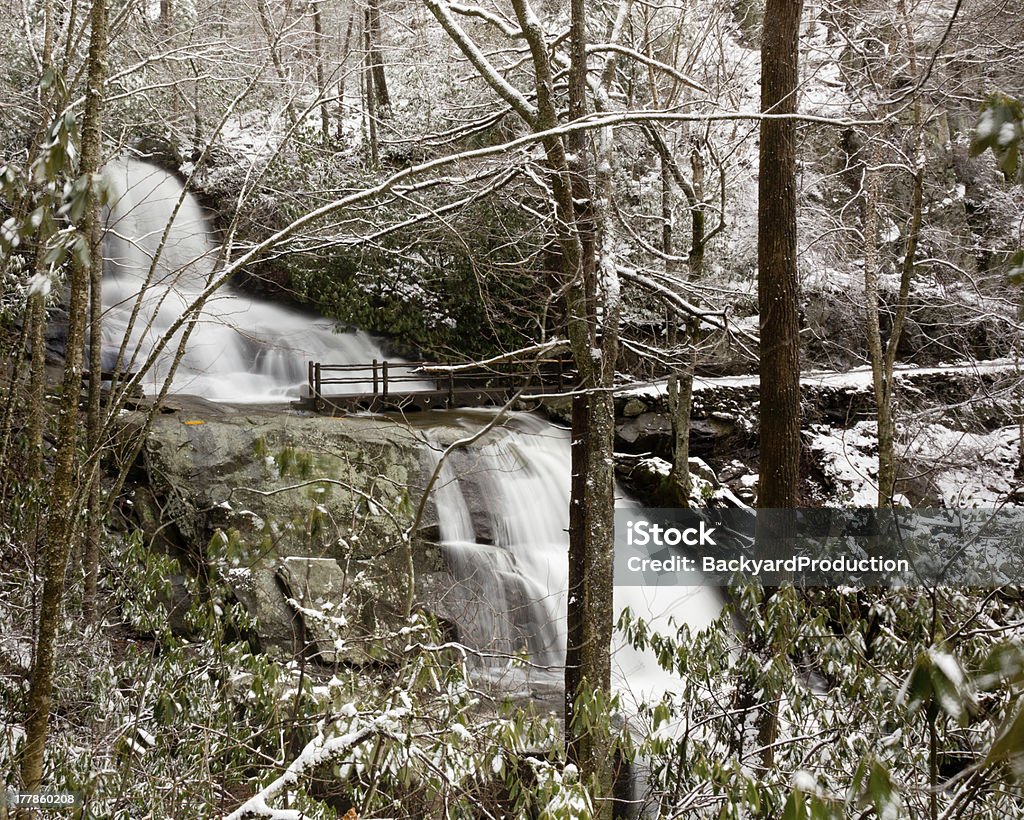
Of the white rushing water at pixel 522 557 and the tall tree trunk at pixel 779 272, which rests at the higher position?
the tall tree trunk at pixel 779 272

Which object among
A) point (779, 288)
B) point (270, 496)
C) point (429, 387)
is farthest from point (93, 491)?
point (429, 387)

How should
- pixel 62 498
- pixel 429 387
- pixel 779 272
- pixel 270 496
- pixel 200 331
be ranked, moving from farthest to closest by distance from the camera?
1. pixel 429 387
2. pixel 200 331
3. pixel 270 496
4. pixel 779 272
5. pixel 62 498

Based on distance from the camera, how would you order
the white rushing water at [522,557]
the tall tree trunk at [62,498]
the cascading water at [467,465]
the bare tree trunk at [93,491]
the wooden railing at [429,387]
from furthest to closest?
the wooden railing at [429,387] → the white rushing water at [522,557] → the cascading water at [467,465] → the bare tree trunk at [93,491] → the tall tree trunk at [62,498]

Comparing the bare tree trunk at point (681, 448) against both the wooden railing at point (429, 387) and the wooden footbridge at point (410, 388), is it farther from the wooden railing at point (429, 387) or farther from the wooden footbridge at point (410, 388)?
the wooden railing at point (429, 387)

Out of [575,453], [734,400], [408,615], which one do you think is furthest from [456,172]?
[408,615]

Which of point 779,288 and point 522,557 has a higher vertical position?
point 779,288

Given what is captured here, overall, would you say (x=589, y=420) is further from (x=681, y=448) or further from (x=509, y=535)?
(x=681, y=448)

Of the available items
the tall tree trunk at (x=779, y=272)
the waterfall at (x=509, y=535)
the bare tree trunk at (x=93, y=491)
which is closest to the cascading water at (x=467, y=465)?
the waterfall at (x=509, y=535)

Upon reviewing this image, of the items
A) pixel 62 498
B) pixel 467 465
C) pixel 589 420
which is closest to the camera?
pixel 62 498

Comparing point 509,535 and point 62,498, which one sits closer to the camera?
point 62,498

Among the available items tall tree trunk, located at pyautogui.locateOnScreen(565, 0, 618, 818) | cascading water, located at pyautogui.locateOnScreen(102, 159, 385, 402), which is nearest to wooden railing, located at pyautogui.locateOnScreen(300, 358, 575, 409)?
cascading water, located at pyautogui.locateOnScreen(102, 159, 385, 402)

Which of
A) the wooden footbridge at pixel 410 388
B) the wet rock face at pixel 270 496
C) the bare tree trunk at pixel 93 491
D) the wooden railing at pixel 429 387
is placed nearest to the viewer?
the bare tree trunk at pixel 93 491

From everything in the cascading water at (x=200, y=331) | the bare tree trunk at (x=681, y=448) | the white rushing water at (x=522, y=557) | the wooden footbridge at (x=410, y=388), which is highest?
the cascading water at (x=200, y=331)

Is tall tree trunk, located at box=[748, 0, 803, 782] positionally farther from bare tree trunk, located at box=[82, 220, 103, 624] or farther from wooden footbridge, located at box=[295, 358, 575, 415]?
wooden footbridge, located at box=[295, 358, 575, 415]
